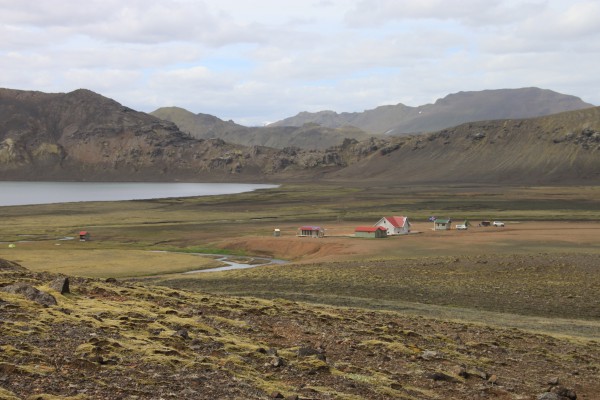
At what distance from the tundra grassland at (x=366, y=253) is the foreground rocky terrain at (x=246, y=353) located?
392 inches

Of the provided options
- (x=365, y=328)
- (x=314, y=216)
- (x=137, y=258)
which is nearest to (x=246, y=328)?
(x=365, y=328)

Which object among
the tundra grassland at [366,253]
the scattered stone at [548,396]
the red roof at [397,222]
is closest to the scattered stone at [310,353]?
the scattered stone at [548,396]

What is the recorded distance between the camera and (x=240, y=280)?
52.6 metres

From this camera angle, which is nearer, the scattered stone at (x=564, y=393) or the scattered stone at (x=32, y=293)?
the scattered stone at (x=564, y=393)

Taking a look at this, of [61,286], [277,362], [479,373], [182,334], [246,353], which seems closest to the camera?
[277,362]

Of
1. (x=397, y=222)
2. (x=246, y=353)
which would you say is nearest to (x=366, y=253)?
(x=397, y=222)

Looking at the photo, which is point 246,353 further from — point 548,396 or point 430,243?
point 430,243

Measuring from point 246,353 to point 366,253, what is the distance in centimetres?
5536

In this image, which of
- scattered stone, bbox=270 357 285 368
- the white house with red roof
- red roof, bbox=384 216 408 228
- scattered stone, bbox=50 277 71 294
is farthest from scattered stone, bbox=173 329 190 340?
red roof, bbox=384 216 408 228

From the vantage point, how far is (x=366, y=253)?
73.5 m

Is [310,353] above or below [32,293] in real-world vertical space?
below

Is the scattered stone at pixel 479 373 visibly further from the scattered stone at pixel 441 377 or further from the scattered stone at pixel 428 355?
the scattered stone at pixel 428 355

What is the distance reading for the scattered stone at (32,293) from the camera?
72.5 ft

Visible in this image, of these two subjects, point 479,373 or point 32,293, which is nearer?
point 479,373
